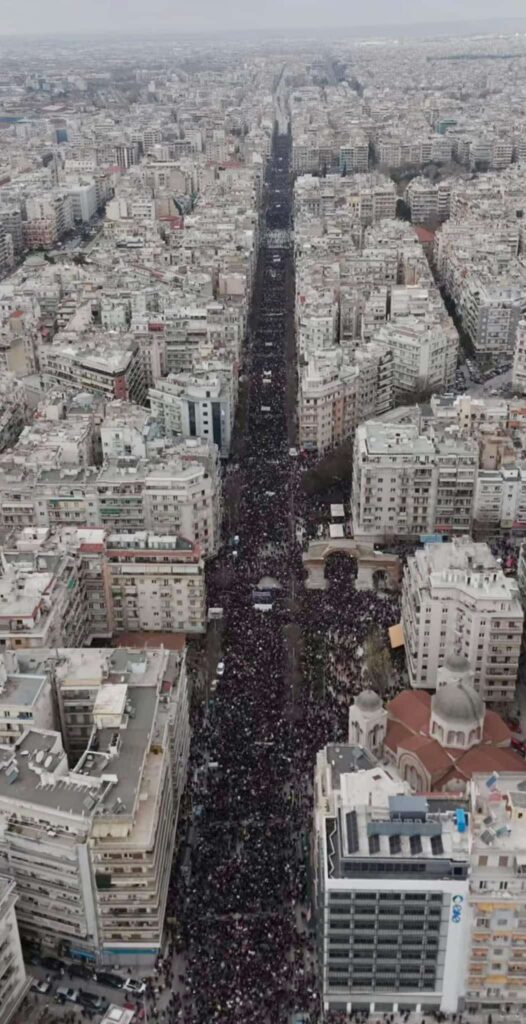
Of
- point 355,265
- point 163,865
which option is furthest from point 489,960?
point 355,265

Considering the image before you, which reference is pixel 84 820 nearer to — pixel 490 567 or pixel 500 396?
pixel 490 567

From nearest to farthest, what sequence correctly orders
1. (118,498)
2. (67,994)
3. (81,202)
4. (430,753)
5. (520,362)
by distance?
(67,994) < (430,753) < (118,498) < (520,362) < (81,202)

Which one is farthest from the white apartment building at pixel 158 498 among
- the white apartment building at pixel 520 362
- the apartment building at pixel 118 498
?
the white apartment building at pixel 520 362

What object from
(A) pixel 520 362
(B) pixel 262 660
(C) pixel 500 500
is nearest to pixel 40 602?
(B) pixel 262 660

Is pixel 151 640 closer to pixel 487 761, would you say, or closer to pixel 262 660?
pixel 262 660

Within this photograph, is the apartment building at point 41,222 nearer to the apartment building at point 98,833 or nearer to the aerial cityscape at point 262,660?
the aerial cityscape at point 262,660

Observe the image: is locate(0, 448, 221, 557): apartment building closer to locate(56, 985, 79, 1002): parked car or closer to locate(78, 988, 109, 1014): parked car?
locate(56, 985, 79, 1002): parked car

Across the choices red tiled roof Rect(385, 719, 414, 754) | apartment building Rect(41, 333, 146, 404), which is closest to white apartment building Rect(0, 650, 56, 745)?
red tiled roof Rect(385, 719, 414, 754)

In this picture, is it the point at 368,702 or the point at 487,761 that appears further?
the point at 368,702
